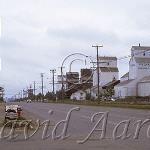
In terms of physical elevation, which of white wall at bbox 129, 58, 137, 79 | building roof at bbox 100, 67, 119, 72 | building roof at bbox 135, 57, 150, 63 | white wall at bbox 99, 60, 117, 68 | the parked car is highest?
white wall at bbox 99, 60, 117, 68

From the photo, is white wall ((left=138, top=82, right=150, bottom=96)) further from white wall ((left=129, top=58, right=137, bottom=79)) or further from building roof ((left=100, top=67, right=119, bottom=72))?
building roof ((left=100, top=67, right=119, bottom=72))

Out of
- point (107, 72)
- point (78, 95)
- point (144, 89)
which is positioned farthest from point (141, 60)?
point (78, 95)

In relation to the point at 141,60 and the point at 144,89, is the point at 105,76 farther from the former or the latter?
the point at 144,89

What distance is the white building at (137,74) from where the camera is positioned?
114 metres

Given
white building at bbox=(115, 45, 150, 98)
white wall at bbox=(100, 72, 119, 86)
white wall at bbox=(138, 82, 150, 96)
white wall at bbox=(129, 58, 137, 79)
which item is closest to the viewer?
white wall at bbox=(138, 82, 150, 96)

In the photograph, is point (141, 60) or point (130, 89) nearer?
point (130, 89)

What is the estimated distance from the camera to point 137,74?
122m

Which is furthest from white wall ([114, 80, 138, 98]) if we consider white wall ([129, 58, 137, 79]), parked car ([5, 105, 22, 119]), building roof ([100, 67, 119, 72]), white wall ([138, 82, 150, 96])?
parked car ([5, 105, 22, 119])

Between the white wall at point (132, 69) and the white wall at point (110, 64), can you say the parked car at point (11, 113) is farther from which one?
the white wall at point (110, 64)

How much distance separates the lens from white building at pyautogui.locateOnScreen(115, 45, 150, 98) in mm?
114188

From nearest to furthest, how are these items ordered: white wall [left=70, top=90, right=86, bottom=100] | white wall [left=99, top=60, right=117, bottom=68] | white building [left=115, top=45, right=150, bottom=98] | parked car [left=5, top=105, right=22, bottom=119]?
parked car [left=5, top=105, right=22, bottom=119]
white building [left=115, top=45, right=150, bottom=98]
white wall [left=99, top=60, right=117, bottom=68]
white wall [left=70, top=90, right=86, bottom=100]

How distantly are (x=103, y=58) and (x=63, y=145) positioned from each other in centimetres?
14070

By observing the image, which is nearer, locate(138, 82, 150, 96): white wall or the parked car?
the parked car

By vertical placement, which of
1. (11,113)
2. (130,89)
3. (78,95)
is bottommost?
(11,113)
